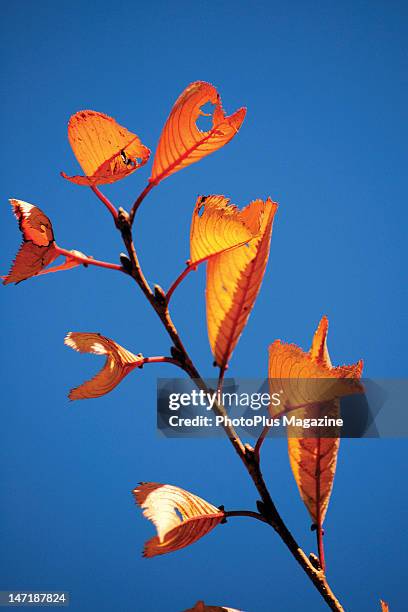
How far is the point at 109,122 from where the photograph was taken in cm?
33

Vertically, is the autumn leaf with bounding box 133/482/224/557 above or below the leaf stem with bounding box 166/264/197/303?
below

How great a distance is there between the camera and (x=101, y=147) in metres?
0.33

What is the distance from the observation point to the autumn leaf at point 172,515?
29 centimetres

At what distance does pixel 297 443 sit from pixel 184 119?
224 millimetres

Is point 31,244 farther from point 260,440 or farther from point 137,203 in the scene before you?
point 260,440

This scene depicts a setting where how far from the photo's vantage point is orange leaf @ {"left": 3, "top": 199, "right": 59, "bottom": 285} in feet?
1.02

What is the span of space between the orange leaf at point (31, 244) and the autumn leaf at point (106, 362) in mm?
46

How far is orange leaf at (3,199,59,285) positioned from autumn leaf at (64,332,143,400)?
1.8 inches

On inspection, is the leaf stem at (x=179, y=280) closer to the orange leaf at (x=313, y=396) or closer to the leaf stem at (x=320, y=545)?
the orange leaf at (x=313, y=396)

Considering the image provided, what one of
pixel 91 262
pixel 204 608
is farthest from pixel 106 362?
pixel 204 608

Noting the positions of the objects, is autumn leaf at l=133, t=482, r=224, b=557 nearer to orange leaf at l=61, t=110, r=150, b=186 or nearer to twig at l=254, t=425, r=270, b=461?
twig at l=254, t=425, r=270, b=461

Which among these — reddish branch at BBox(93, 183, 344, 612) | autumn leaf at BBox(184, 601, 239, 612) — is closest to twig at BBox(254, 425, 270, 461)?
reddish branch at BBox(93, 183, 344, 612)

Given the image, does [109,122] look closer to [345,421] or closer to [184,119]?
[184,119]

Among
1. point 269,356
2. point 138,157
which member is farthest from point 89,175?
point 269,356
